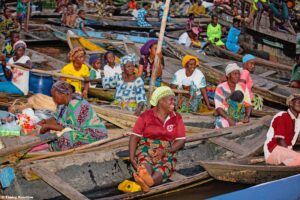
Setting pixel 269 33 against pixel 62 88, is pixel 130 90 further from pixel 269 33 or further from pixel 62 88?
pixel 269 33

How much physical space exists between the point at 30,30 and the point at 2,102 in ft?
24.3

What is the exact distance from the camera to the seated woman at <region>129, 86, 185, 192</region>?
4816 millimetres

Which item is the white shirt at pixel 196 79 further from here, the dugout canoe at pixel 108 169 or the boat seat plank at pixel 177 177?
the boat seat plank at pixel 177 177

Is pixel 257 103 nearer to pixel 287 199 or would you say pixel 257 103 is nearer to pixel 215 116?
pixel 215 116

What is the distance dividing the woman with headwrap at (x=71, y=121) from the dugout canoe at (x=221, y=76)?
391cm

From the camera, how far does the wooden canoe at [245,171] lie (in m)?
5.21

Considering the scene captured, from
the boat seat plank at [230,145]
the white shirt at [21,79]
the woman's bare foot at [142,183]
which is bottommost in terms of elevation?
the woman's bare foot at [142,183]

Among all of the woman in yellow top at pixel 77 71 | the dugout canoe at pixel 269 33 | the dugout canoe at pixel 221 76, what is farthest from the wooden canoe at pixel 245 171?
the dugout canoe at pixel 269 33

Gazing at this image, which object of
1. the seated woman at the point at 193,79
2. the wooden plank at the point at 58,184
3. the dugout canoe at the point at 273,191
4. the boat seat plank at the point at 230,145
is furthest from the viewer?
the seated woman at the point at 193,79

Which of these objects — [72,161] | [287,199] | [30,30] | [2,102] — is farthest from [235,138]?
[30,30]

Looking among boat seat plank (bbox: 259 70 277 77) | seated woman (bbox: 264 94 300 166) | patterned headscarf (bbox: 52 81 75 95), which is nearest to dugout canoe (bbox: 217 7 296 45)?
boat seat plank (bbox: 259 70 277 77)

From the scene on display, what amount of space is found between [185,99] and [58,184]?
3094 millimetres

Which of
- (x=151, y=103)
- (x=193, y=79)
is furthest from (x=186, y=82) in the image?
(x=151, y=103)

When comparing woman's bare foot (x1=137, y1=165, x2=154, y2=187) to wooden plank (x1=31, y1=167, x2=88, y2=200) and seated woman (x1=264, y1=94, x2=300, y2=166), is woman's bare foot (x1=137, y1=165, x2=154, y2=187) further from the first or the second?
seated woman (x1=264, y1=94, x2=300, y2=166)
